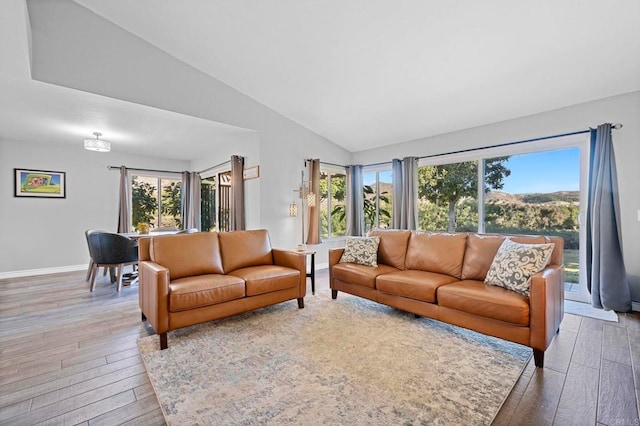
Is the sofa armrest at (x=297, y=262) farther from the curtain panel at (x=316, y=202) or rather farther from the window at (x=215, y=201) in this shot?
the window at (x=215, y=201)

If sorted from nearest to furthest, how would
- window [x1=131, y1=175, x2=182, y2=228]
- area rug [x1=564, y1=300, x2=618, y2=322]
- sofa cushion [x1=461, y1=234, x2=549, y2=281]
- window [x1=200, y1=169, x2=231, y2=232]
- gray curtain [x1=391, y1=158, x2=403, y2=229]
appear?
sofa cushion [x1=461, y1=234, x2=549, y2=281] → area rug [x1=564, y1=300, x2=618, y2=322] → gray curtain [x1=391, y1=158, x2=403, y2=229] → window [x1=200, y1=169, x2=231, y2=232] → window [x1=131, y1=175, x2=182, y2=228]

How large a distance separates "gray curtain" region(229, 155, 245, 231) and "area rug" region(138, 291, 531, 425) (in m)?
2.30

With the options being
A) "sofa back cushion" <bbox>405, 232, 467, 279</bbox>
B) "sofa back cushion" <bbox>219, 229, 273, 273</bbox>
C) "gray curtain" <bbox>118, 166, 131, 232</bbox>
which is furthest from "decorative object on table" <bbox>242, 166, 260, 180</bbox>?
"gray curtain" <bbox>118, 166, 131, 232</bbox>

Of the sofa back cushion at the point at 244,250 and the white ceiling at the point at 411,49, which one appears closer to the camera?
the white ceiling at the point at 411,49

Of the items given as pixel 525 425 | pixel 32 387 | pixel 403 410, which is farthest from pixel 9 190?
pixel 525 425

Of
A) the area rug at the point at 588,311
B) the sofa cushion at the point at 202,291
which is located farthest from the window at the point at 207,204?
the area rug at the point at 588,311

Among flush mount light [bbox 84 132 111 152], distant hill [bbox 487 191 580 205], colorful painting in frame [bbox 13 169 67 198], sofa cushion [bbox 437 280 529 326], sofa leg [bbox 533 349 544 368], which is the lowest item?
sofa leg [bbox 533 349 544 368]

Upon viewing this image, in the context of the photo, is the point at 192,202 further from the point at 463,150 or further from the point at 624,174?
the point at 624,174

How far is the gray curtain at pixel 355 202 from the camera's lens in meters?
5.93

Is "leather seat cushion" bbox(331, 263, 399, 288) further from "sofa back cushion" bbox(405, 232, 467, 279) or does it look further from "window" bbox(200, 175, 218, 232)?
"window" bbox(200, 175, 218, 232)

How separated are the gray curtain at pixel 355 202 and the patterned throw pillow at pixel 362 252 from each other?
86.3 inches

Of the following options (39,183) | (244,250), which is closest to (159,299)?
(244,250)

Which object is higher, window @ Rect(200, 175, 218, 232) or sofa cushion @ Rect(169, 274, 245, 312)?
window @ Rect(200, 175, 218, 232)

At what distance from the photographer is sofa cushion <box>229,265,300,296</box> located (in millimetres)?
2891
